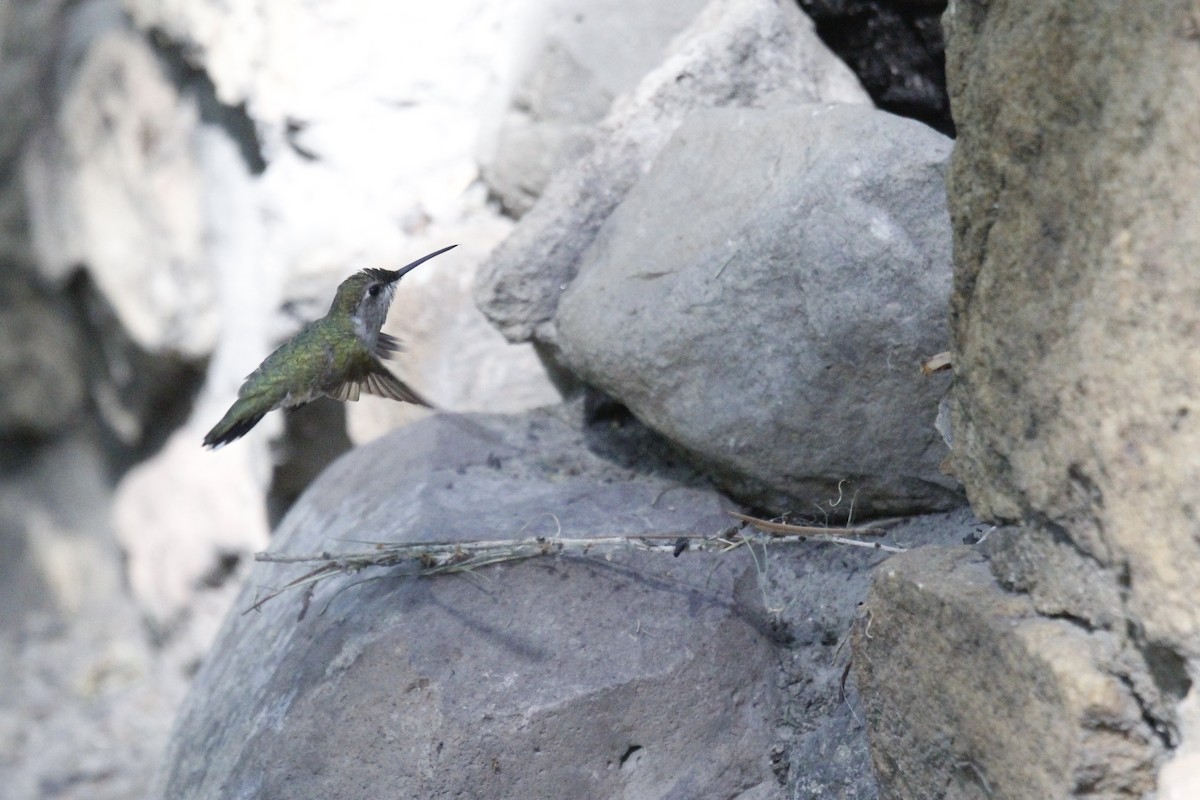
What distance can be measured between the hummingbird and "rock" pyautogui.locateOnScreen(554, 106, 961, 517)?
506 millimetres

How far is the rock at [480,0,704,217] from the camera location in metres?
2.36

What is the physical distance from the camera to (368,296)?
2.13 m

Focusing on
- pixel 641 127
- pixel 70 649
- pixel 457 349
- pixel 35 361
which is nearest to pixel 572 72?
pixel 641 127

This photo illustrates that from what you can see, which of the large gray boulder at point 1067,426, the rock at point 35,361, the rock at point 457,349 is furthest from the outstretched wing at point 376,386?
the rock at point 35,361

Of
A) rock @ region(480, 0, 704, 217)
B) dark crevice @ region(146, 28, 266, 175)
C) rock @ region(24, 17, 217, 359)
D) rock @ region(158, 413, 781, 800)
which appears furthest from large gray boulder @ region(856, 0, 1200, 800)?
rock @ region(24, 17, 217, 359)

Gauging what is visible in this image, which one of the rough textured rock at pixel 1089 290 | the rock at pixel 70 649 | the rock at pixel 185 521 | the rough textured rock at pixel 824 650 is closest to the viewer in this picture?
the rough textured rock at pixel 1089 290

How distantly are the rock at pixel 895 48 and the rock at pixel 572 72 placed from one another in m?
0.31

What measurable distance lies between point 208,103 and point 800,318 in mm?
2144

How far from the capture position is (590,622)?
1563 millimetres

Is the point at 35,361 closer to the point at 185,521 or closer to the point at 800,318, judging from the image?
the point at 185,521

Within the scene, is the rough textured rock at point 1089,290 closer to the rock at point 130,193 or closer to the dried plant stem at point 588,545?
the dried plant stem at point 588,545

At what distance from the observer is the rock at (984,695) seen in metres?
0.97

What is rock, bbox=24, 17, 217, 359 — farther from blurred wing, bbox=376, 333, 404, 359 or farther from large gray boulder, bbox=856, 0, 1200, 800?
large gray boulder, bbox=856, 0, 1200, 800

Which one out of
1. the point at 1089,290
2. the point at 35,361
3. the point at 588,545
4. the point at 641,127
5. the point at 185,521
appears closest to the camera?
the point at 1089,290
